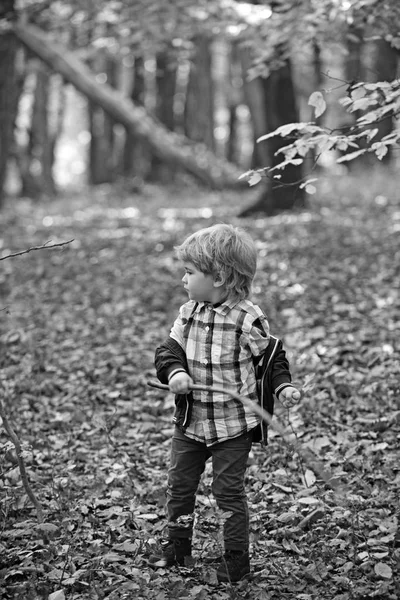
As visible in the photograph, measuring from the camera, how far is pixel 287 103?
1327 centimetres

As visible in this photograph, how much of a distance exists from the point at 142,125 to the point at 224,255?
705 inches

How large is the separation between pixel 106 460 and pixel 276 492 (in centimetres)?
140

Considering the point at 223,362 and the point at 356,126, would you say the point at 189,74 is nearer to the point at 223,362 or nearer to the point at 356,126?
the point at 356,126

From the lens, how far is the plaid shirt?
3.73 meters

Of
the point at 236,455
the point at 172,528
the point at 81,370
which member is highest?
the point at 236,455

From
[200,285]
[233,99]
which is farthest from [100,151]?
[200,285]

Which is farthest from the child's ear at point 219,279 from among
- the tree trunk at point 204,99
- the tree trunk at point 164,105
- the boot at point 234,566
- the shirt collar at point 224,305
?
the tree trunk at point 204,99

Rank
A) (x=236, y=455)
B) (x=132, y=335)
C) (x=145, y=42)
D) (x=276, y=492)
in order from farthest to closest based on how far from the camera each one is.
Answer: (x=145, y=42) < (x=132, y=335) < (x=276, y=492) < (x=236, y=455)

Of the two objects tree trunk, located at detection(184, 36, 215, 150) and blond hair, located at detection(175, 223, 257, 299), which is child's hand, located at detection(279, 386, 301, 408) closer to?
blond hair, located at detection(175, 223, 257, 299)

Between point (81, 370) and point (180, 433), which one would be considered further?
point (81, 370)

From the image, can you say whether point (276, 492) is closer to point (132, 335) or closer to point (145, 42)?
point (132, 335)

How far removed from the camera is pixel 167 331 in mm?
8602

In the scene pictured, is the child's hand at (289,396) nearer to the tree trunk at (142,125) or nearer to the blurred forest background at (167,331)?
the blurred forest background at (167,331)

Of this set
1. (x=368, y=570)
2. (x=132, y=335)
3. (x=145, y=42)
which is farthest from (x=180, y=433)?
(x=145, y=42)
